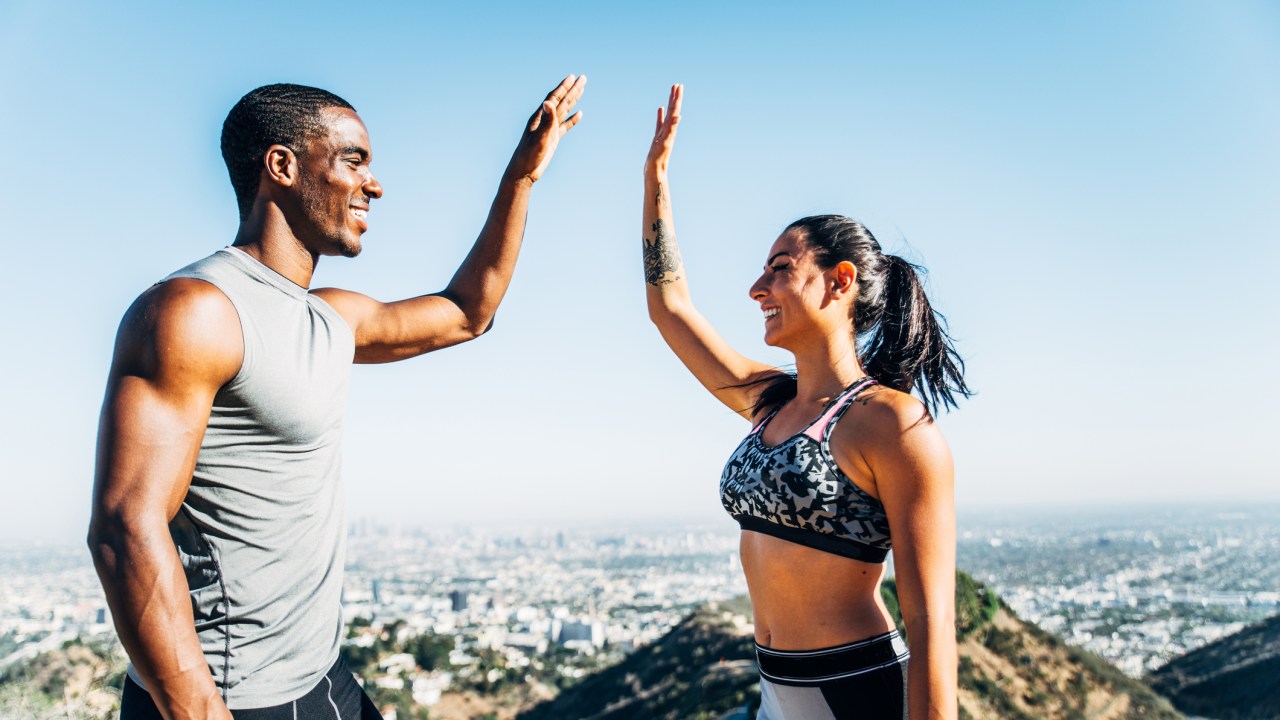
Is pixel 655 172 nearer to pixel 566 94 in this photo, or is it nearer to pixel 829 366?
pixel 566 94

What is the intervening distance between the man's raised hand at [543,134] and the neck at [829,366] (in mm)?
1038

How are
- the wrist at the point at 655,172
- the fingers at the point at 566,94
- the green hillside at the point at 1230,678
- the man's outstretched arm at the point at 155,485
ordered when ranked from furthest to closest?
the green hillside at the point at 1230,678 → the wrist at the point at 655,172 → the fingers at the point at 566,94 → the man's outstretched arm at the point at 155,485

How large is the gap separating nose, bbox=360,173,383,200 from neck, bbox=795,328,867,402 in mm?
1407

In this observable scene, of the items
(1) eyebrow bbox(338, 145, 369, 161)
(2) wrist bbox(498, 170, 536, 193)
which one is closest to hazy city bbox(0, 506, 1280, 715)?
(2) wrist bbox(498, 170, 536, 193)

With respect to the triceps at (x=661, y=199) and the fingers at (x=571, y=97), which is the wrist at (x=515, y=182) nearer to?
the fingers at (x=571, y=97)

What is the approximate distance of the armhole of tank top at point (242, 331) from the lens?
182 centimetres

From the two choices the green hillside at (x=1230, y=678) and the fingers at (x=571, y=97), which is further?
the green hillside at (x=1230, y=678)

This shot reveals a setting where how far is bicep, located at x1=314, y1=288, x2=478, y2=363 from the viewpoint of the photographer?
2.60m

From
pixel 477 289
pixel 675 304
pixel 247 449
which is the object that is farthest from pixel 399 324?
pixel 675 304

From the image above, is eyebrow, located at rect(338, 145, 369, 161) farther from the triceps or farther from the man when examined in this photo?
the triceps

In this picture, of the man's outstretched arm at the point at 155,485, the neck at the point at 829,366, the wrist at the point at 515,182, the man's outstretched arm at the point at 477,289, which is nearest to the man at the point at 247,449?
the man's outstretched arm at the point at 155,485

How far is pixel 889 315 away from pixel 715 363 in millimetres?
679

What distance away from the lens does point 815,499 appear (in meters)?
2.54

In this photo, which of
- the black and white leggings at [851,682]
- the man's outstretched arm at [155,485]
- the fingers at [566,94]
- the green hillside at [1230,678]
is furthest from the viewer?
the green hillside at [1230,678]
